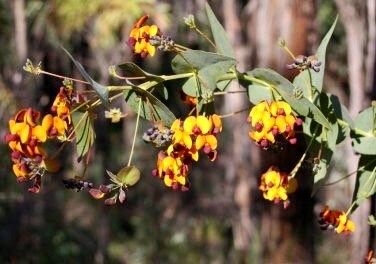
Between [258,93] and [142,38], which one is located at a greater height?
[142,38]

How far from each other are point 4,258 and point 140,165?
5.00 m

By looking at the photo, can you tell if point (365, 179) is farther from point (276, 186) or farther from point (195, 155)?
point (195, 155)

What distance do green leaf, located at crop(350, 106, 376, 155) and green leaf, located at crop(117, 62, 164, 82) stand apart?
40 cm

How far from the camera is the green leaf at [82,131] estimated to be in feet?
4.50

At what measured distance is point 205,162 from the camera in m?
11.2

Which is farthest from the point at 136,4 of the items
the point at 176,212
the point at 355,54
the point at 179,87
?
the point at 179,87

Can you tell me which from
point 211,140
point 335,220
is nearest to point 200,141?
point 211,140

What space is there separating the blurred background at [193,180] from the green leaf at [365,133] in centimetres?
194

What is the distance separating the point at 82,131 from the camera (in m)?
1.39

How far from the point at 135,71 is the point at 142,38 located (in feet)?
0.26

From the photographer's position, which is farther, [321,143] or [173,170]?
[321,143]

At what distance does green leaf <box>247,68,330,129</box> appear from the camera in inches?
54.1

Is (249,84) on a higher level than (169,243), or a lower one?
higher

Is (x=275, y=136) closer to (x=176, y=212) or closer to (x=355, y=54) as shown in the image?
(x=355, y=54)
